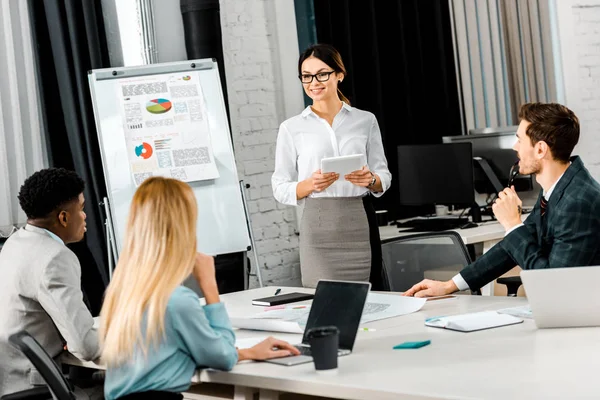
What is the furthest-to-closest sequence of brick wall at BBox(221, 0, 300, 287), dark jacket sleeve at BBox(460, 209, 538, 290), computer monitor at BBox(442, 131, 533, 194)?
computer monitor at BBox(442, 131, 533, 194)
brick wall at BBox(221, 0, 300, 287)
dark jacket sleeve at BBox(460, 209, 538, 290)

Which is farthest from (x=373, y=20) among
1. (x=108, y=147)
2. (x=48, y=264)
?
(x=48, y=264)

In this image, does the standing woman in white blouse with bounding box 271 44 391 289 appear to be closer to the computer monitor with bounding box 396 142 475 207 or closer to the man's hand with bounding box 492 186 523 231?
the man's hand with bounding box 492 186 523 231

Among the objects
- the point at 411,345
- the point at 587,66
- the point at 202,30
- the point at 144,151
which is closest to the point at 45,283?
the point at 411,345

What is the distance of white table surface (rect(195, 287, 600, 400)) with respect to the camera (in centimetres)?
182

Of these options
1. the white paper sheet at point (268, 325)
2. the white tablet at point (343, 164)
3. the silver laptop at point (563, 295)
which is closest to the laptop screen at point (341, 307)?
the white paper sheet at point (268, 325)

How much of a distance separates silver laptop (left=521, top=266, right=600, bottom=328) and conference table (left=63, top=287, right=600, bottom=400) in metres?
0.03

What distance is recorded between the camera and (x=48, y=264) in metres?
2.64

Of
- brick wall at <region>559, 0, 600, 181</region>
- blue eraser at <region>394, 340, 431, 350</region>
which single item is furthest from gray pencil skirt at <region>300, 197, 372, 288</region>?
brick wall at <region>559, 0, 600, 181</region>

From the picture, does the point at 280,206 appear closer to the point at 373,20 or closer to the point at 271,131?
the point at 271,131

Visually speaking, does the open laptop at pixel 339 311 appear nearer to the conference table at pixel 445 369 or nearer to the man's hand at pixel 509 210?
the conference table at pixel 445 369

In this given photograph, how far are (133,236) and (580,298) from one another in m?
1.13

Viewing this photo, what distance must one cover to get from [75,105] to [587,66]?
146 inches

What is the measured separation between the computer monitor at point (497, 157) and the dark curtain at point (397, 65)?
0.60 metres

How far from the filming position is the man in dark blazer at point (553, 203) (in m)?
2.65
